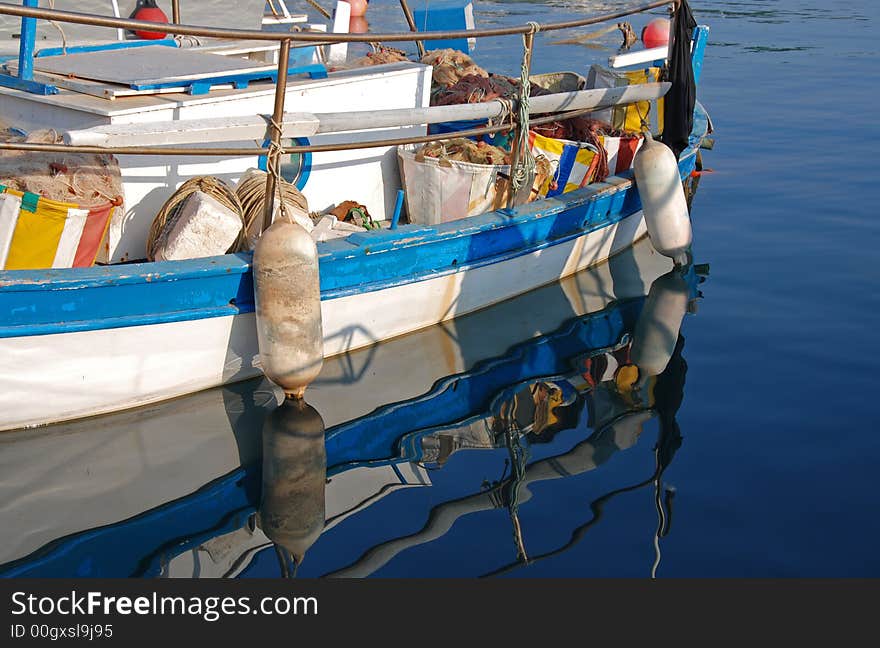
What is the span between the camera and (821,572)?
445cm

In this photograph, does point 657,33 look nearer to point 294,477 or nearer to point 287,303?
point 287,303

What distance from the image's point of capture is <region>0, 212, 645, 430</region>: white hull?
5316 mm

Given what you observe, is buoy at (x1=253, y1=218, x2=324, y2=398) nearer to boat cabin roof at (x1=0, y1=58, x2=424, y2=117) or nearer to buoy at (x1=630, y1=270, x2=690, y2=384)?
boat cabin roof at (x1=0, y1=58, x2=424, y2=117)

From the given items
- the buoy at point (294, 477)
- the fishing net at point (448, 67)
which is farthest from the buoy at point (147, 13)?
the buoy at point (294, 477)

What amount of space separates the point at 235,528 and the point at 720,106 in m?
12.5

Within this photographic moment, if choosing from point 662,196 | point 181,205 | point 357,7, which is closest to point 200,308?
point 181,205

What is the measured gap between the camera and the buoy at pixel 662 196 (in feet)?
25.4

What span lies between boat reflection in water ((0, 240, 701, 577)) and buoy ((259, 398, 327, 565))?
1 cm

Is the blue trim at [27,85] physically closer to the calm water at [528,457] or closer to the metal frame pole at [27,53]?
the metal frame pole at [27,53]

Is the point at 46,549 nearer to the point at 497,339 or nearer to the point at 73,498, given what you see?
the point at 73,498

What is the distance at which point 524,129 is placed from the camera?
6742mm

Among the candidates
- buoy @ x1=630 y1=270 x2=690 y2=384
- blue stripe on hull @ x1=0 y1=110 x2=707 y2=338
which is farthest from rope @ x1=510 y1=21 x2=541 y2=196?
buoy @ x1=630 y1=270 x2=690 y2=384

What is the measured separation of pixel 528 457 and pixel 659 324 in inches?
95.1

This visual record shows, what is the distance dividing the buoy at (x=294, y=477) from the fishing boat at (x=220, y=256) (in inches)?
20.9
